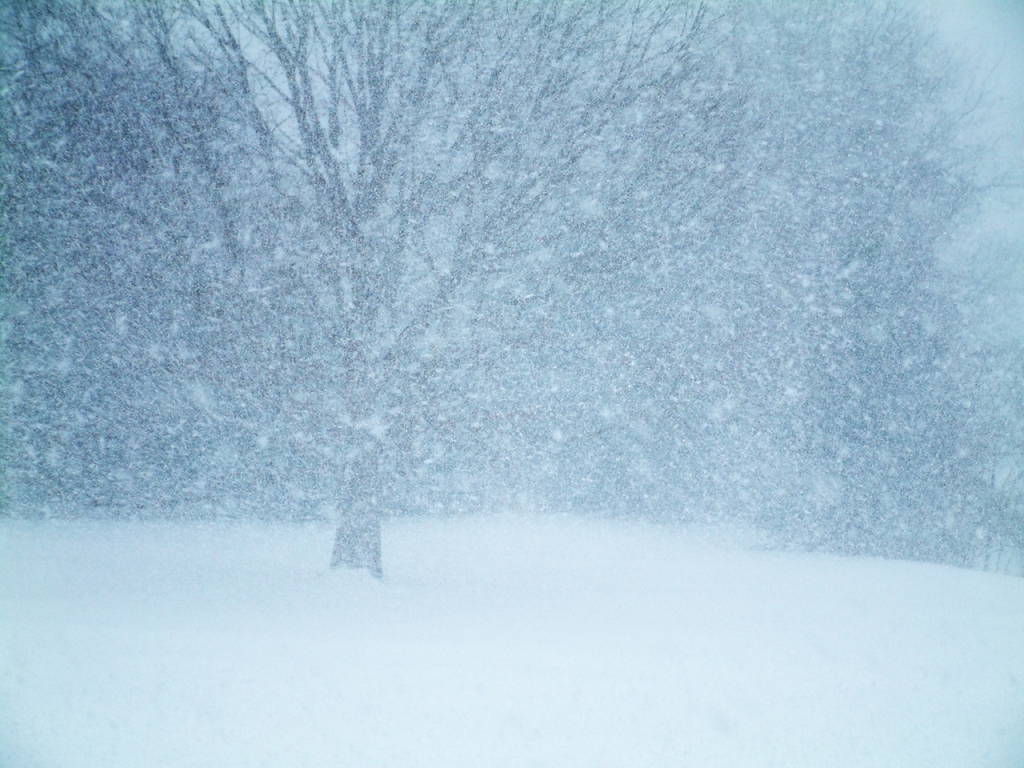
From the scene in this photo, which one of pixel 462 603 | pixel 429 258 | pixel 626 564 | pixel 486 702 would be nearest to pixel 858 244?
pixel 626 564

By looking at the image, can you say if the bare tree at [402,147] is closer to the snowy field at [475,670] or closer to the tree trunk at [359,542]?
the tree trunk at [359,542]

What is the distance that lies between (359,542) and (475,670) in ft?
8.12

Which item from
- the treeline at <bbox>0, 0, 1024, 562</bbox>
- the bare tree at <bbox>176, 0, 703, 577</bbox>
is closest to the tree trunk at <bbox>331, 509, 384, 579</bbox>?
the bare tree at <bbox>176, 0, 703, 577</bbox>

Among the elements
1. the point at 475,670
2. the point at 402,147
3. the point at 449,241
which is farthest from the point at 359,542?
the point at 402,147

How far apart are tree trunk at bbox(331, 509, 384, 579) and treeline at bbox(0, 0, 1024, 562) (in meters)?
0.19

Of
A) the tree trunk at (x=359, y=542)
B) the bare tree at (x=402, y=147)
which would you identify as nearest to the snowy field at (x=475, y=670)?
A: the tree trunk at (x=359, y=542)

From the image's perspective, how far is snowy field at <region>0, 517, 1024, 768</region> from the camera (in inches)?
131

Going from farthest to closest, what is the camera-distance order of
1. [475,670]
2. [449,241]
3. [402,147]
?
[449,241] → [402,147] → [475,670]

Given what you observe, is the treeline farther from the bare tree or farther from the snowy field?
the snowy field

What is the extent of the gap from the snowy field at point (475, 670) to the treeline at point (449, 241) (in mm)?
1486

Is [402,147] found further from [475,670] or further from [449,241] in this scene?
[475,670]

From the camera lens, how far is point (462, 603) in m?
5.26

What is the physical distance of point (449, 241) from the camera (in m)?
6.21

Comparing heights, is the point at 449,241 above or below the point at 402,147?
below
